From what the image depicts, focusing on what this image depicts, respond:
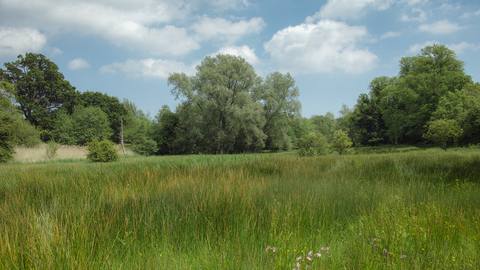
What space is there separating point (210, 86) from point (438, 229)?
32699mm

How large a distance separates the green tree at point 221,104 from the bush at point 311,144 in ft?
34.2

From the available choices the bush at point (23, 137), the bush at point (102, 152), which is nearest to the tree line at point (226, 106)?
the bush at point (23, 137)

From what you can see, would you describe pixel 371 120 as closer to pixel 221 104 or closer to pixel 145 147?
pixel 221 104

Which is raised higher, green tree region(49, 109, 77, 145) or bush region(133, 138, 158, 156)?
green tree region(49, 109, 77, 145)

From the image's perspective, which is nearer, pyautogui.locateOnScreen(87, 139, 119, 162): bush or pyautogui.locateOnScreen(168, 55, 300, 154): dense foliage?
pyautogui.locateOnScreen(87, 139, 119, 162): bush

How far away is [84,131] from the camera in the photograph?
41188mm

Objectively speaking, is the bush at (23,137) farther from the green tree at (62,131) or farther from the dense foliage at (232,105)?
the dense foliage at (232,105)

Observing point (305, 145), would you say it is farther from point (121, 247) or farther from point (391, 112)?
point (391, 112)

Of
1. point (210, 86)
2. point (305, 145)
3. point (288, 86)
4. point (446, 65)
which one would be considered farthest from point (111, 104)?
point (446, 65)

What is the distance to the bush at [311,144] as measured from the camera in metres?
23.7

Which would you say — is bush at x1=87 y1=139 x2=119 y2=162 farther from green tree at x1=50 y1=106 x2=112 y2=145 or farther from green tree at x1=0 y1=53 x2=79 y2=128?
green tree at x1=0 y1=53 x2=79 y2=128

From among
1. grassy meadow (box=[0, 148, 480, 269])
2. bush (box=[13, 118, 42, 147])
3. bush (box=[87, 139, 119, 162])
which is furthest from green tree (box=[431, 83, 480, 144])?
bush (box=[13, 118, 42, 147])

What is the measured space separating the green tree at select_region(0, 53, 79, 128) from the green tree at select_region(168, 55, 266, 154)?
88.5 ft

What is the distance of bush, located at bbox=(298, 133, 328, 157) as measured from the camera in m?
23.7
